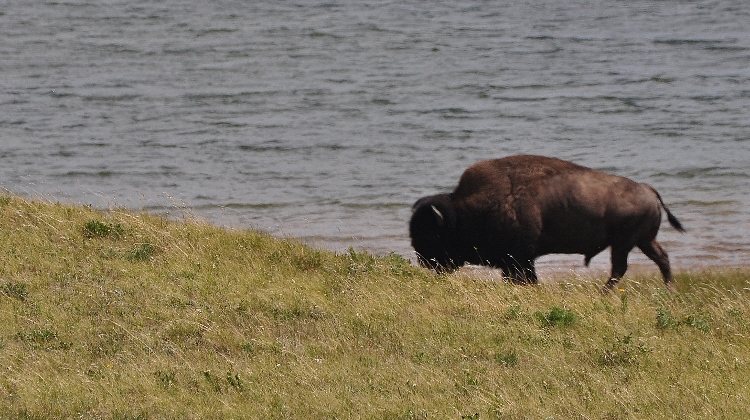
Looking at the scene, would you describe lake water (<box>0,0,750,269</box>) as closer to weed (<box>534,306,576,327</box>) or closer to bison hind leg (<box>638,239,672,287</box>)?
bison hind leg (<box>638,239,672,287</box>)

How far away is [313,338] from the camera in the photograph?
35.9 ft

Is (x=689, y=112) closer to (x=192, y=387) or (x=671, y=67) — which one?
(x=671, y=67)

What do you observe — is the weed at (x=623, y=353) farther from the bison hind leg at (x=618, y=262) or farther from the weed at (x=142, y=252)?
the weed at (x=142, y=252)

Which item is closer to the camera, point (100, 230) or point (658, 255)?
point (100, 230)

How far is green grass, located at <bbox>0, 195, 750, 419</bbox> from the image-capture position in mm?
9156

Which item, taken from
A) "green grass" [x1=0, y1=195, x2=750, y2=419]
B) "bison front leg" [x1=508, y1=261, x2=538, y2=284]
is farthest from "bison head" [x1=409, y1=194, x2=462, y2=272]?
"green grass" [x1=0, y1=195, x2=750, y2=419]

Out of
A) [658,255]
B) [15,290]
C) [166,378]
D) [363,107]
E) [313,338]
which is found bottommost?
[363,107]

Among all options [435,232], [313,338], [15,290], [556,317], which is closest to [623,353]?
[556,317]

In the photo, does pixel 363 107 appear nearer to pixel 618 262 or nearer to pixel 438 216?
pixel 618 262

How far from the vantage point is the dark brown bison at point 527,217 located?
1494 centimetres

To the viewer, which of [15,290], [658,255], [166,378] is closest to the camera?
[166,378]

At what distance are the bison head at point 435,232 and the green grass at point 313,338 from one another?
4.41ft

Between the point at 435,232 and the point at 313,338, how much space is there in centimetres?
449

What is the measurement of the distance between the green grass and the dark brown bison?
1034mm
